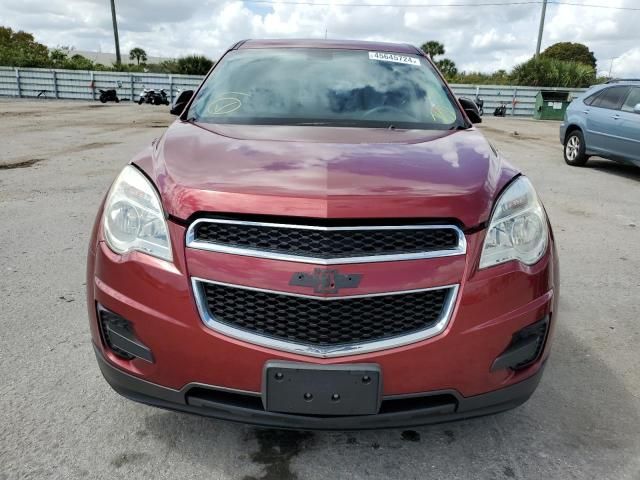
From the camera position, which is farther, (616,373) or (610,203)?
(610,203)

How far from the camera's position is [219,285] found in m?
1.70

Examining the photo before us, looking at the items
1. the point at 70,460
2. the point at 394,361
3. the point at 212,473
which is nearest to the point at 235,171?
the point at 394,361

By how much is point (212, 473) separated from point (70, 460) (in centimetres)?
54

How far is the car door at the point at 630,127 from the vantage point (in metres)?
8.27

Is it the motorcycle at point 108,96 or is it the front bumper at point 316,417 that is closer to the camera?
the front bumper at point 316,417

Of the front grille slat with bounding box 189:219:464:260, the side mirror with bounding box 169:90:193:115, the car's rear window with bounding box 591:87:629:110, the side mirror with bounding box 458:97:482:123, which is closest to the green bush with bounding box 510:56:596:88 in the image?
the car's rear window with bounding box 591:87:629:110

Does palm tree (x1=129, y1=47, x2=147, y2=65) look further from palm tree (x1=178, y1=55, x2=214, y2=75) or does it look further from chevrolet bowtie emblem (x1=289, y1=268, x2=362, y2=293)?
chevrolet bowtie emblem (x1=289, y1=268, x2=362, y2=293)

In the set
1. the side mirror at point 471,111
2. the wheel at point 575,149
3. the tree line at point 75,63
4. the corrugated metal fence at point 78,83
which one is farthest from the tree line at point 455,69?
the side mirror at point 471,111

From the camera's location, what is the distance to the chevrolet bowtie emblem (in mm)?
1638

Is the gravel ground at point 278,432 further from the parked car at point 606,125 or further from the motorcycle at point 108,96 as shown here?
the motorcycle at point 108,96

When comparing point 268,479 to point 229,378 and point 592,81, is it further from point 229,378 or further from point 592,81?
point 592,81

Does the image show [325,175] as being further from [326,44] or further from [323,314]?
[326,44]

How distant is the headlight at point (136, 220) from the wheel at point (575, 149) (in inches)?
370

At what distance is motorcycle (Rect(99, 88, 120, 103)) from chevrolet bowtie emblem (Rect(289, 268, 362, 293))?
30.4 meters
